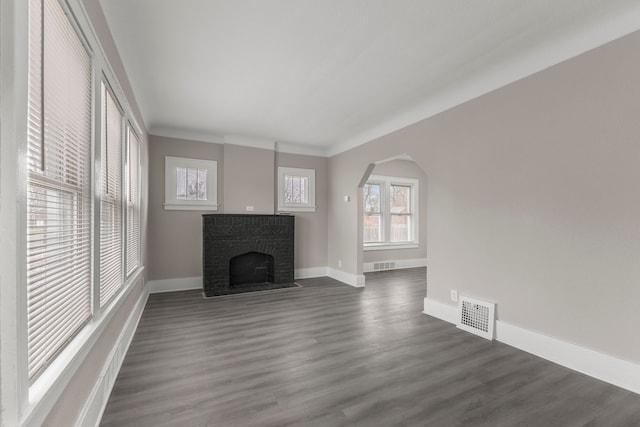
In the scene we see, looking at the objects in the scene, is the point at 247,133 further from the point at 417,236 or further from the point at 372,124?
the point at 417,236

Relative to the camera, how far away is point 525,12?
2.05 meters

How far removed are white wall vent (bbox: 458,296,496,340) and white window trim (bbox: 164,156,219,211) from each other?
13.7 feet

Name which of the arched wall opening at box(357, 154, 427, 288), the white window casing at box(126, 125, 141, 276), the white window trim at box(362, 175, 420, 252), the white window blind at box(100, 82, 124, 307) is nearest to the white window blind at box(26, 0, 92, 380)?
the white window blind at box(100, 82, 124, 307)

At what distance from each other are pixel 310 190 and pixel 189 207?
2.34 m

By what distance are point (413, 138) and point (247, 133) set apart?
2846 millimetres

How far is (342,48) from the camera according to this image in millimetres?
2471

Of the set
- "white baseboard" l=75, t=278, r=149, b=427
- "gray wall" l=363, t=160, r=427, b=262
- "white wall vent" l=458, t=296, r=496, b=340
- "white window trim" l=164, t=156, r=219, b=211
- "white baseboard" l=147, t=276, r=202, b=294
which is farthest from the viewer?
"gray wall" l=363, t=160, r=427, b=262

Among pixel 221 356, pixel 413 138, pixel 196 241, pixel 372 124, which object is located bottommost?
pixel 221 356

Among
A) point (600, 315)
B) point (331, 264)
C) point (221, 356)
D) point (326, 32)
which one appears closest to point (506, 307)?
point (600, 315)

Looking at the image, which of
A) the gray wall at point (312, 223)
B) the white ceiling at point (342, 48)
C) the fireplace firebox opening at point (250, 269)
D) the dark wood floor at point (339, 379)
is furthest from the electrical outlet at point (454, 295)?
the fireplace firebox opening at point (250, 269)

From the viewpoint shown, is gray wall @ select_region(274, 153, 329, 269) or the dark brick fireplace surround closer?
the dark brick fireplace surround

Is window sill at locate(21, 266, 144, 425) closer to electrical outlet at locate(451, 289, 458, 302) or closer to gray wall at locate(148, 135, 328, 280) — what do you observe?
gray wall at locate(148, 135, 328, 280)

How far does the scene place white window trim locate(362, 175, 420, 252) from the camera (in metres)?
6.68

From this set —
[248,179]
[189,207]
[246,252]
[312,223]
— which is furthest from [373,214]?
[189,207]
